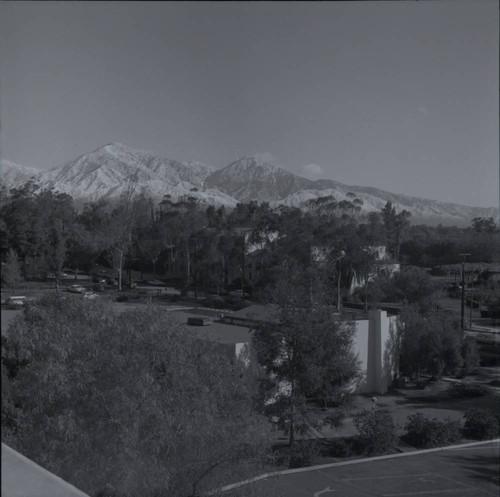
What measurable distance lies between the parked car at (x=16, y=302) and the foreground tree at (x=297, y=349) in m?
3.50

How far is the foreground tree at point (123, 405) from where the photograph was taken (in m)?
4.32

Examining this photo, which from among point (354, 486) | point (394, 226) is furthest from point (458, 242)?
point (354, 486)

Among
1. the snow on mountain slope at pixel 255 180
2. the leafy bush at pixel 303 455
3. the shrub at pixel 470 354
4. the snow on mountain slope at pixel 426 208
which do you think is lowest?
the leafy bush at pixel 303 455

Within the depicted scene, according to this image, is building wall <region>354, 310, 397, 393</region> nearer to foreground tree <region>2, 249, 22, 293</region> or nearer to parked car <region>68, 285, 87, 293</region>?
parked car <region>68, 285, 87, 293</region>

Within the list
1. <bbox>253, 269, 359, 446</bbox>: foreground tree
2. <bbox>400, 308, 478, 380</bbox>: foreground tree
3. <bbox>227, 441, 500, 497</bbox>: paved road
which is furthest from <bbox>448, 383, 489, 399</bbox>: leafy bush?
<bbox>253, 269, 359, 446</bbox>: foreground tree

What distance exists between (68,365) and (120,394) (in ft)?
1.83

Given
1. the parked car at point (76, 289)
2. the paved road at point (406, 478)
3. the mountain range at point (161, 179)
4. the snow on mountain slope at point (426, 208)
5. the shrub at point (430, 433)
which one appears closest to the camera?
the paved road at point (406, 478)

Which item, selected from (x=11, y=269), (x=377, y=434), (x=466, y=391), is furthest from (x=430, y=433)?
(x=11, y=269)

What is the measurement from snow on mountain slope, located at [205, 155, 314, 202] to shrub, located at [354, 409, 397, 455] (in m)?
14.3

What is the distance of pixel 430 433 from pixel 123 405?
5611 millimetres

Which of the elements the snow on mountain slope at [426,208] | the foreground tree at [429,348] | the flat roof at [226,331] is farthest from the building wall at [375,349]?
the snow on mountain slope at [426,208]

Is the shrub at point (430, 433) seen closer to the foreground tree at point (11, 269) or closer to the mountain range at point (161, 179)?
the foreground tree at point (11, 269)

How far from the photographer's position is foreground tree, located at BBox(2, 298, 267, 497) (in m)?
4.32

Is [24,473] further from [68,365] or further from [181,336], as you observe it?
[181,336]
